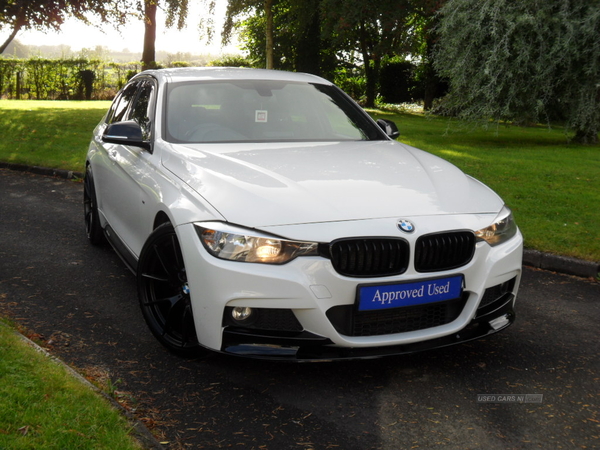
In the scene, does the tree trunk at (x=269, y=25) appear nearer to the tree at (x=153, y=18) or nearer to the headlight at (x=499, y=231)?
the tree at (x=153, y=18)

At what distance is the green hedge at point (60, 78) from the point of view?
3275 centimetres

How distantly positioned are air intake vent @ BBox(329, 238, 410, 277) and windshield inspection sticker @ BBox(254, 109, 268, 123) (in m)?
1.95

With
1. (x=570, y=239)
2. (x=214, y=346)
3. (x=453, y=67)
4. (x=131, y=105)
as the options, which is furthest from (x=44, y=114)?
(x=214, y=346)

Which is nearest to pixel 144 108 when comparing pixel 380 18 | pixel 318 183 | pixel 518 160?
pixel 318 183

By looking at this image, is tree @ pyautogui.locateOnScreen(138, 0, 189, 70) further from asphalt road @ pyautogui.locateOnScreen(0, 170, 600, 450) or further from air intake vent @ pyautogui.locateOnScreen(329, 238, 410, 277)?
air intake vent @ pyautogui.locateOnScreen(329, 238, 410, 277)

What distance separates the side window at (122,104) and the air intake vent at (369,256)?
10.7ft

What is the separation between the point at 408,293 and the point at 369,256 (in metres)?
0.28

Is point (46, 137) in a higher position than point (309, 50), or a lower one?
lower

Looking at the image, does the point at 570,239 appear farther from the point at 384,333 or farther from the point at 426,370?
the point at 384,333

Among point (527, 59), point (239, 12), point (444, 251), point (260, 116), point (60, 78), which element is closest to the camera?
point (444, 251)

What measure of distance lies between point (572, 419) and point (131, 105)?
422cm

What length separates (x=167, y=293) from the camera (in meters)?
3.98

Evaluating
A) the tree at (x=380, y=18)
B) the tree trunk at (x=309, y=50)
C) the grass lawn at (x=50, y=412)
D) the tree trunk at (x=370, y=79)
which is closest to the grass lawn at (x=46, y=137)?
the grass lawn at (x=50, y=412)

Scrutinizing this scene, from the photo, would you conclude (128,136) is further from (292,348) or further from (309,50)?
(309,50)
